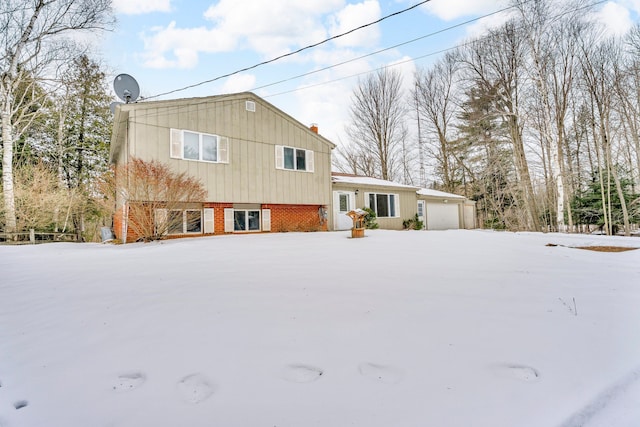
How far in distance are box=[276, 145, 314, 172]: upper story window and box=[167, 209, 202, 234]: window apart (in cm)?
351

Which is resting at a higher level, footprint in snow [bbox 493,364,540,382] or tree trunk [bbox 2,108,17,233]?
tree trunk [bbox 2,108,17,233]

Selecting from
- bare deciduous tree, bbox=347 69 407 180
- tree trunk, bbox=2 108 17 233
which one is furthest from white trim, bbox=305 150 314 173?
tree trunk, bbox=2 108 17 233

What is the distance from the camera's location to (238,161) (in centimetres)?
1052

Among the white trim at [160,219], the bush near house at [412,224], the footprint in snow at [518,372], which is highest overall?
the white trim at [160,219]

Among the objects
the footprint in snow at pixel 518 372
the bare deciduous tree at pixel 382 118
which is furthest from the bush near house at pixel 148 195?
the bare deciduous tree at pixel 382 118

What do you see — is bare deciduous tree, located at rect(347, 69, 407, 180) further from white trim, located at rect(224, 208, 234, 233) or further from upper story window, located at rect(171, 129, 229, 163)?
upper story window, located at rect(171, 129, 229, 163)

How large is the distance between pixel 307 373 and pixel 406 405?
53cm

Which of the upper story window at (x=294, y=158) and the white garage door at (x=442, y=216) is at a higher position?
the upper story window at (x=294, y=158)

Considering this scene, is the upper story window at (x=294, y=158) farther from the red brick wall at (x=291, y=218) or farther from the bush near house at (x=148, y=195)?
the bush near house at (x=148, y=195)

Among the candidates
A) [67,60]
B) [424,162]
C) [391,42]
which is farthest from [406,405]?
[424,162]

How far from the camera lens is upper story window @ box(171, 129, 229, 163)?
9.41 m

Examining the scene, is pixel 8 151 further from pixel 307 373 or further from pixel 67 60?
pixel 307 373

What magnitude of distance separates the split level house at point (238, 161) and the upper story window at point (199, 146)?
0.10 feet

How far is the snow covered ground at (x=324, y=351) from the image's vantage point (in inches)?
51.8
